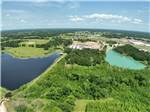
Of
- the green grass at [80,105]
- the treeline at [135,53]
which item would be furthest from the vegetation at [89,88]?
the treeline at [135,53]

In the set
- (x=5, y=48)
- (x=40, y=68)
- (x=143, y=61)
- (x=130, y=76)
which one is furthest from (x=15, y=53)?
(x=130, y=76)

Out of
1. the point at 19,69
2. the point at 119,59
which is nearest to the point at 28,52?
the point at 19,69

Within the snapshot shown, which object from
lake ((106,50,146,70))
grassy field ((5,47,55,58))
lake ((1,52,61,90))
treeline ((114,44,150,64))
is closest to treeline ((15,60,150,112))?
lake ((1,52,61,90))

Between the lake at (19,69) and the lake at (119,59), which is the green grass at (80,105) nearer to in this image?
the lake at (19,69)

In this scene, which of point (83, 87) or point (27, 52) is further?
point (27, 52)

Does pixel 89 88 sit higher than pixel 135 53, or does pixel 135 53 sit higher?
pixel 89 88

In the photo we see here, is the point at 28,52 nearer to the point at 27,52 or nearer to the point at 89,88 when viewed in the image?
the point at 27,52

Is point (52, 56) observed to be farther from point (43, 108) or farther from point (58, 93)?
point (43, 108)

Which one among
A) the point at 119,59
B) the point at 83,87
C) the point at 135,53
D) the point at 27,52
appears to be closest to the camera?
the point at 83,87
